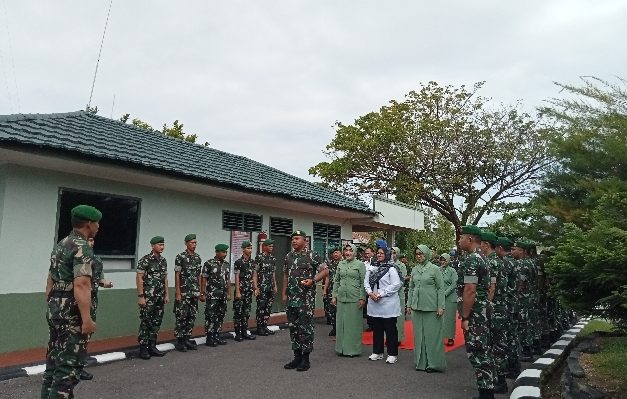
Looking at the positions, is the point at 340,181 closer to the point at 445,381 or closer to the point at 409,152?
the point at 409,152

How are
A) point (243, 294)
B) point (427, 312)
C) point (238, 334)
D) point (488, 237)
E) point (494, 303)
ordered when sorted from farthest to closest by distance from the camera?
point (243, 294), point (238, 334), point (427, 312), point (494, 303), point (488, 237)

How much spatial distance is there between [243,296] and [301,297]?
2.91m

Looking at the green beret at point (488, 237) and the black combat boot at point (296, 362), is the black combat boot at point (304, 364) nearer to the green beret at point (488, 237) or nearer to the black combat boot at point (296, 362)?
the black combat boot at point (296, 362)

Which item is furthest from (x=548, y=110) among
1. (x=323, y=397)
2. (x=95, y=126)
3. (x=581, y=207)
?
(x=95, y=126)

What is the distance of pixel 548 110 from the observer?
448 centimetres

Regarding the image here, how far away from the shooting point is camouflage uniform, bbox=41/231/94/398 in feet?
14.1

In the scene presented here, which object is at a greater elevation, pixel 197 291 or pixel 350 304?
pixel 197 291

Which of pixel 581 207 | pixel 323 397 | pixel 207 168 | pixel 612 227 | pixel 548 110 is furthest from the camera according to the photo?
pixel 207 168

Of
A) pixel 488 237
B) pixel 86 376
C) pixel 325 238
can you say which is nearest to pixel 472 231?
pixel 488 237

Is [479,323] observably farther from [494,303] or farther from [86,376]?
[86,376]

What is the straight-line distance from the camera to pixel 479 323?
5.62 metres

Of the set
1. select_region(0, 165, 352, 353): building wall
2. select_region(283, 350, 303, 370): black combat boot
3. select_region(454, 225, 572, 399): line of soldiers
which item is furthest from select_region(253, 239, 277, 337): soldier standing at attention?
select_region(454, 225, 572, 399): line of soldiers

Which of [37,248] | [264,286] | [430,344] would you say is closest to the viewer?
[430,344]

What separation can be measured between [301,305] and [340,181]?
18547 millimetres
